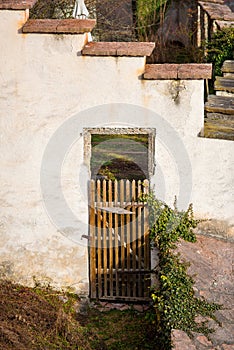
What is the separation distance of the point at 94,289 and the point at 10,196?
5.76 ft

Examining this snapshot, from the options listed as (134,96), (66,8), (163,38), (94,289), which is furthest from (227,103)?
(163,38)

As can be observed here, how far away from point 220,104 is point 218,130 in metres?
0.90

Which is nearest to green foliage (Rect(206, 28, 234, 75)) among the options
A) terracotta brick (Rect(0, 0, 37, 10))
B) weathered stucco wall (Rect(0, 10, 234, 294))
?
weathered stucco wall (Rect(0, 10, 234, 294))

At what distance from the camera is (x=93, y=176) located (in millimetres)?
11406

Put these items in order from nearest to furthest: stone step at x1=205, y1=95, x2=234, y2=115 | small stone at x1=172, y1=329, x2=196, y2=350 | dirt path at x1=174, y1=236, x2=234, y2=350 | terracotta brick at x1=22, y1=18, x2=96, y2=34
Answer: small stone at x1=172, y1=329, x2=196, y2=350
dirt path at x1=174, y1=236, x2=234, y2=350
terracotta brick at x1=22, y1=18, x2=96, y2=34
stone step at x1=205, y1=95, x2=234, y2=115

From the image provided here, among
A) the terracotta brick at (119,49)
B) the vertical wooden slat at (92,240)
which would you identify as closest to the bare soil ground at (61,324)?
the vertical wooden slat at (92,240)

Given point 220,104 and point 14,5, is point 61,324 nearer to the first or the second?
point 220,104

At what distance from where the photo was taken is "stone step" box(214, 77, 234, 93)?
380 inches

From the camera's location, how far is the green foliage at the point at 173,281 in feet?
21.9

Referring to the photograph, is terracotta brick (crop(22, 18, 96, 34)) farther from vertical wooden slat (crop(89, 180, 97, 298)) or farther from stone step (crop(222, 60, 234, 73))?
stone step (crop(222, 60, 234, 73))

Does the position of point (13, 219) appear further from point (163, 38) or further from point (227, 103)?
point (163, 38)

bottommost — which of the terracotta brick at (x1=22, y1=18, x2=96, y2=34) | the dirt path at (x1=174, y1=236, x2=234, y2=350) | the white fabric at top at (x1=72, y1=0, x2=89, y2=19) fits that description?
the dirt path at (x1=174, y1=236, x2=234, y2=350)

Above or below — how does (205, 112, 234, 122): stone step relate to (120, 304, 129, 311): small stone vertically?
above

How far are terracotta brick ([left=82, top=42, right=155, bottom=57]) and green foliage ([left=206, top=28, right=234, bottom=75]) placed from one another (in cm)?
408
